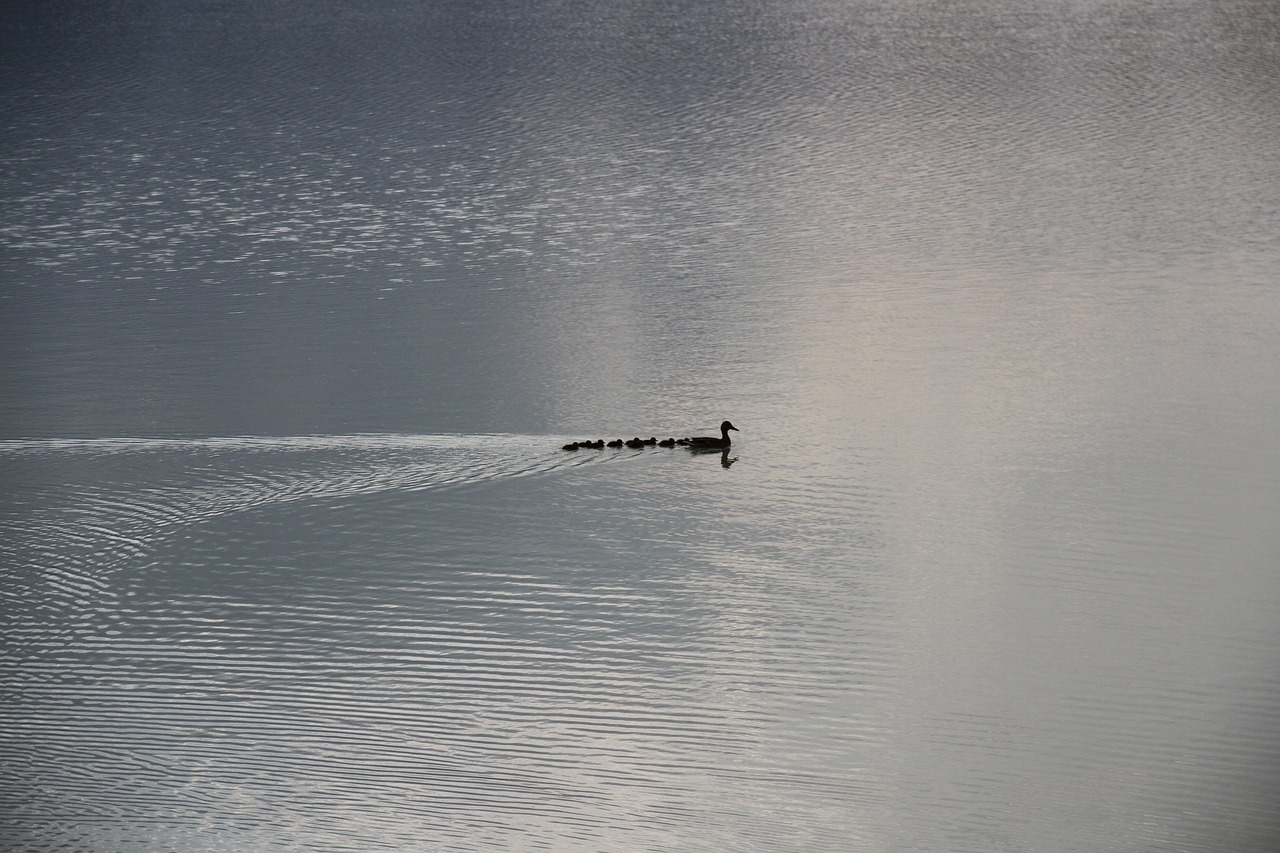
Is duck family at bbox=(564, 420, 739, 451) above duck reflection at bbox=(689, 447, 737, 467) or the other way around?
above

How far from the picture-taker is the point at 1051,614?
7.29 metres

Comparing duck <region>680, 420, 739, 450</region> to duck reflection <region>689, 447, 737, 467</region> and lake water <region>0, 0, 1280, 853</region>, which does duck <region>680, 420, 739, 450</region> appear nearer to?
duck reflection <region>689, 447, 737, 467</region>

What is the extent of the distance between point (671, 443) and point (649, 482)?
1.80 ft

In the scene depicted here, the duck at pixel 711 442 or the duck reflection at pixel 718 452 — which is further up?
the duck at pixel 711 442

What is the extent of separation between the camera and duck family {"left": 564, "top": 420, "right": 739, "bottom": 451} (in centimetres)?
966

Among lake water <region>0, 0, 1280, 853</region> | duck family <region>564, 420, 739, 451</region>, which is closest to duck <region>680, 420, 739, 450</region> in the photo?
duck family <region>564, 420, 739, 451</region>

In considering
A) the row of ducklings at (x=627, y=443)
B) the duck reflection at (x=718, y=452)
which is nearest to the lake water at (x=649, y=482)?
the duck reflection at (x=718, y=452)

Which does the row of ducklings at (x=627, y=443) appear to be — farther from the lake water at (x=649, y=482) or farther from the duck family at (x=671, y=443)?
the lake water at (x=649, y=482)

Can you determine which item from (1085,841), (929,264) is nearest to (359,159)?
(929,264)

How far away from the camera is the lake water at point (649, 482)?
587 cm

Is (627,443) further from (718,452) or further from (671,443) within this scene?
(718,452)

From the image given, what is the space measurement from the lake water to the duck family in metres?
0.12

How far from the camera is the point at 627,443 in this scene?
32.1 ft

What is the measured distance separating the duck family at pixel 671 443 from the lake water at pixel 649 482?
12 cm
